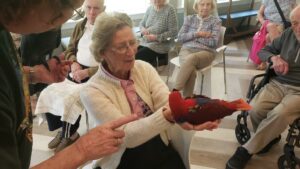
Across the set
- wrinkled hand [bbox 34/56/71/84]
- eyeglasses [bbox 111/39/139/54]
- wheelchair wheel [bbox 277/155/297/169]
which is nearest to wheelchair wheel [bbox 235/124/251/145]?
wheelchair wheel [bbox 277/155/297/169]

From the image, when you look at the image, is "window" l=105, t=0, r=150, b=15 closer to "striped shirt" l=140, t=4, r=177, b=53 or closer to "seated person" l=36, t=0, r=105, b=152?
"striped shirt" l=140, t=4, r=177, b=53

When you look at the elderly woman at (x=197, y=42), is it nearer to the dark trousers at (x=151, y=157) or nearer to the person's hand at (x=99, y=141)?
the dark trousers at (x=151, y=157)

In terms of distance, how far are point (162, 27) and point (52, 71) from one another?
6.96 ft

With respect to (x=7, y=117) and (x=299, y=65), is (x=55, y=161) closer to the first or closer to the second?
(x=7, y=117)

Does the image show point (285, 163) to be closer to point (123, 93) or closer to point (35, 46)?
point (123, 93)

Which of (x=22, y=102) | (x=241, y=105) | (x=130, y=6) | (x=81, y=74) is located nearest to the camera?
(x=22, y=102)

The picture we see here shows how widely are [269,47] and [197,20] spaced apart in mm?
1063

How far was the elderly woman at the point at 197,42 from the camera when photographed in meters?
3.00

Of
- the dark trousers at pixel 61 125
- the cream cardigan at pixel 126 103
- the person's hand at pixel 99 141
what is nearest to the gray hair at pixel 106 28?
the cream cardigan at pixel 126 103

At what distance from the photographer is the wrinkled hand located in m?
1.36

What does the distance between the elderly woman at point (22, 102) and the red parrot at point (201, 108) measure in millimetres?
319

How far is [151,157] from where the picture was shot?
4.77 ft

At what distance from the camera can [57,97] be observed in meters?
2.21

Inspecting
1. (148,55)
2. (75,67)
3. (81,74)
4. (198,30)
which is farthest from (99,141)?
(198,30)
